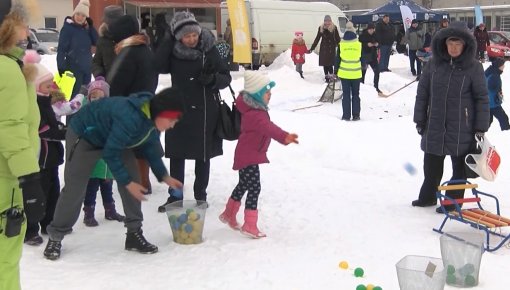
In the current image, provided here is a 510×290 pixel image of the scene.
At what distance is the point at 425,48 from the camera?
703 inches

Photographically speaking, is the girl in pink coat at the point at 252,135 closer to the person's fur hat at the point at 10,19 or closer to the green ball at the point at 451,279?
the green ball at the point at 451,279

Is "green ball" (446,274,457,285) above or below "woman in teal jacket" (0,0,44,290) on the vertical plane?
below

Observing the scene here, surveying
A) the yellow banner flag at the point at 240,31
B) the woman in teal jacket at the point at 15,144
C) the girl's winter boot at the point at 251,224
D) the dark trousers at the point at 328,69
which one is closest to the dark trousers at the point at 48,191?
the girl's winter boot at the point at 251,224

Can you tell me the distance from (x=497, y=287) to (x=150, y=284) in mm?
2263

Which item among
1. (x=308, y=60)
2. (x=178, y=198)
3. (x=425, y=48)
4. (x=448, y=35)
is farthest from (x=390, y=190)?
Answer: (x=308, y=60)

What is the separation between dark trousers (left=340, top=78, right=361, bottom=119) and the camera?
11289 mm

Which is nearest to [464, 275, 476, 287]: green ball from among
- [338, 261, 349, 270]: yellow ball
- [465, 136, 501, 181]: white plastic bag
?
[338, 261, 349, 270]: yellow ball

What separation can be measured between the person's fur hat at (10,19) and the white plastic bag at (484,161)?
3.93 m

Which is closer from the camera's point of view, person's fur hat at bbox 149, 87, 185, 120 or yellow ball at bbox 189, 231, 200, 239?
person's fur hat at bbox 149, 87, 185, 120

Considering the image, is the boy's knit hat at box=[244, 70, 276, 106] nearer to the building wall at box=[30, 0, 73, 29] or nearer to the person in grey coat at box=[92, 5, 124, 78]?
the person in grey coat at box=[92, 5, 124, 78]

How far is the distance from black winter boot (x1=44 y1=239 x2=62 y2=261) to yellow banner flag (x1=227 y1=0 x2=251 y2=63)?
34.8ft

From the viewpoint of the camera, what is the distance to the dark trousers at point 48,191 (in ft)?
15.8

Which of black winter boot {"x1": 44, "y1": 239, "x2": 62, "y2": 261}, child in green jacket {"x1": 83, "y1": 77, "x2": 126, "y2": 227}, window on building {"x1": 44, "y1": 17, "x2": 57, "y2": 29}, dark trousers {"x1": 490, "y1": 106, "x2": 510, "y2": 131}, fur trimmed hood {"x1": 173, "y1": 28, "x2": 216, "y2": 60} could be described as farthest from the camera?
window on building {"x1": 44, "y1": 17, "x2": 57, "y2": 29}

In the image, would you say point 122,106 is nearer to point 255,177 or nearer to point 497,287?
point 255,177
